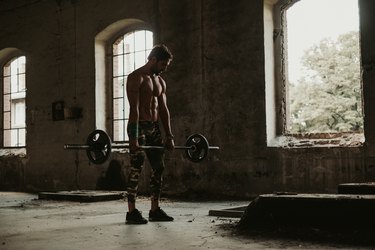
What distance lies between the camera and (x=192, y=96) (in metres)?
7.65

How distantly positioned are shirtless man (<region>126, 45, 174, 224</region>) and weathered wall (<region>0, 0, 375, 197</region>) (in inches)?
97.3

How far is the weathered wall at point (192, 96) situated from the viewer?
21.2 feet

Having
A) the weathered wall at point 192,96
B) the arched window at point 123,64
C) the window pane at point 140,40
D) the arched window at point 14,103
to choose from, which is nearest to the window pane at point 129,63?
the arched window at point 123,64

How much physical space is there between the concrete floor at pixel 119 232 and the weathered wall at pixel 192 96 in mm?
1513

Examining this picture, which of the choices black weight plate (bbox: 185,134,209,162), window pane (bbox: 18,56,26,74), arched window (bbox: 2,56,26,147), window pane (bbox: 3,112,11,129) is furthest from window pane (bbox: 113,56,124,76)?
black weight plate (bbox: 185,134,209,162)

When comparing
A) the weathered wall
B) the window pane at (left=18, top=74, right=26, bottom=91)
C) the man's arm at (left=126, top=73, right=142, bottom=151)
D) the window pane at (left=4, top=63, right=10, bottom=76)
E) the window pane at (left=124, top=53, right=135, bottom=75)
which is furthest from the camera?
the window pane at (left=4, top=63, right=10, bottom=76)

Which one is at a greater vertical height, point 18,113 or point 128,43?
point 128,43

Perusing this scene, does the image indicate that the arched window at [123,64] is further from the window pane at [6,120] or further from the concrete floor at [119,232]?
the window pane at [6,120]

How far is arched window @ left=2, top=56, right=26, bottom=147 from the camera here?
11.0 metres

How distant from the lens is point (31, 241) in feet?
11.8

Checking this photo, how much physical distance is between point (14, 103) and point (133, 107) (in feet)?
24.7

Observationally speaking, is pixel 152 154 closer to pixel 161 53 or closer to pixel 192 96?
pixel 161 53

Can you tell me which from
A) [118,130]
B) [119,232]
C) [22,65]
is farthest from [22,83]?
[119,232]

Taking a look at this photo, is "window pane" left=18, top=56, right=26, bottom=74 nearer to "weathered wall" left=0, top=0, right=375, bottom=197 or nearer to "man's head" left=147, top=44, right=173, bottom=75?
"weathered wall" left=0, top=0, right=375, bottom=197
